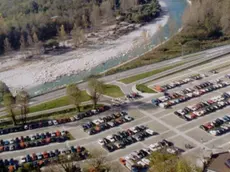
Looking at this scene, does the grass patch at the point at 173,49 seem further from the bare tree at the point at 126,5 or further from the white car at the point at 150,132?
the bare tree at the point at 126,5

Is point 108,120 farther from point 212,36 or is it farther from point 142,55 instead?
point 212,36

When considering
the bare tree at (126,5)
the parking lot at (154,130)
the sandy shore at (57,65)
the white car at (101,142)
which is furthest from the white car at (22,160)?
the bare tree at (126,5)

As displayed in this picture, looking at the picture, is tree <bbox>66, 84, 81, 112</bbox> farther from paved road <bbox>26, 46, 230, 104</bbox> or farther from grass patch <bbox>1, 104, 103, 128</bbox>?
paved road <bbox>26, 46, 230, 104</bbox>

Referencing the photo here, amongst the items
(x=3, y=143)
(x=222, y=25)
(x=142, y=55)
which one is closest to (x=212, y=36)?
(x=222, y=25)

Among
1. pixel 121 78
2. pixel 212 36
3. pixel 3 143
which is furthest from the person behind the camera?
pixel 212 36

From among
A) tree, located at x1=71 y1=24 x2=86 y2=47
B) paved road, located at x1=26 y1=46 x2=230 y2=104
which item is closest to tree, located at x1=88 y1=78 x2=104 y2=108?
paved road, located at x1=26 y1=46 x2=230 y2=104

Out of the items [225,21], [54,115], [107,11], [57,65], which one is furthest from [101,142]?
[107,11]
